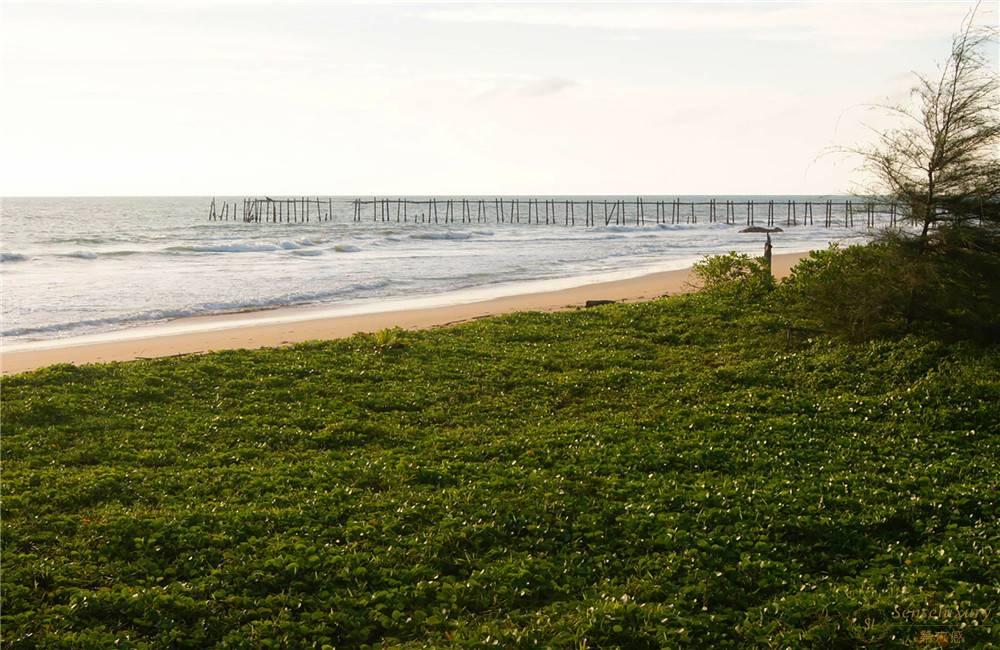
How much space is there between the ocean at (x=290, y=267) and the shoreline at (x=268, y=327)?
1251 millimetres

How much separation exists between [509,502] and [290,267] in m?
30.1

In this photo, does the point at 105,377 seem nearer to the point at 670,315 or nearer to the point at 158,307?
the point at 670,315

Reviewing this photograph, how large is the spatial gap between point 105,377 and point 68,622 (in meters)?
6.70

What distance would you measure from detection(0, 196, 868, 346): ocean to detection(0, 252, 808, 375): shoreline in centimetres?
125

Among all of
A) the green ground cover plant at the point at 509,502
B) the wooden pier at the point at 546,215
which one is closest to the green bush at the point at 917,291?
the green ground cover plant at the point at 509,502

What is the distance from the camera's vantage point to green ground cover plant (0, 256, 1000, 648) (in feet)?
20.6

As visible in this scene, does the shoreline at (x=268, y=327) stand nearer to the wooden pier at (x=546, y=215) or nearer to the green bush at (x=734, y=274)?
the green bush at (x=734, y=274)

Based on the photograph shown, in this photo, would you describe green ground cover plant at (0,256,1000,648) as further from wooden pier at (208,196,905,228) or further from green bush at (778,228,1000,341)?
wooden pier at (208,196,905,228)

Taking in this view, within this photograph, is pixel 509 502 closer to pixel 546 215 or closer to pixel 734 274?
pixel 734 274

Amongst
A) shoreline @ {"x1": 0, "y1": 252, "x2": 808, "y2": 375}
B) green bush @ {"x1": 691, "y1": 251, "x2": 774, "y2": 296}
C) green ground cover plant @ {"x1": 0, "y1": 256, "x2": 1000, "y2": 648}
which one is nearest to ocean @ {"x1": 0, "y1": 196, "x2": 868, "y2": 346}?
shoreline @ {"x1": 0, "y1": 252, "x2": 808, "y2": 375}

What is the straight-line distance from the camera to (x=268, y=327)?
19.8 metres

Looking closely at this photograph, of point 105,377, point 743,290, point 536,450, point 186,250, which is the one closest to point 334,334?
point 105,377

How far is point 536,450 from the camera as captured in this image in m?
9.47

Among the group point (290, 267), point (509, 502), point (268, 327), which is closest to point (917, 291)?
point (509, 502)
